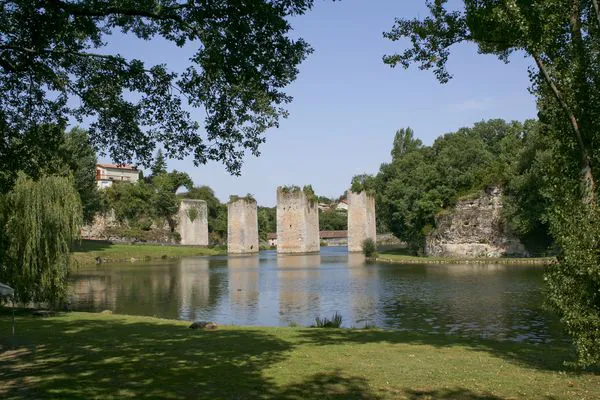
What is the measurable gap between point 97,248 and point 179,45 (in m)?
48.3

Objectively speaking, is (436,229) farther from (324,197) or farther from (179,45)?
(324,197)

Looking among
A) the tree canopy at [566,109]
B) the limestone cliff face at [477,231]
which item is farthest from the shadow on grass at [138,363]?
the limestone cliff face at [477,231]

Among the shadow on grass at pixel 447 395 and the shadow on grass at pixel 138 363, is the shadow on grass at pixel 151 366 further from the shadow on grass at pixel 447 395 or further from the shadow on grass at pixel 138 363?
the shadow on grass at pixel 447 395

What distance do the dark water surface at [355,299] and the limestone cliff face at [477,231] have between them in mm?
12104

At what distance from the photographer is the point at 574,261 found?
7.06 m

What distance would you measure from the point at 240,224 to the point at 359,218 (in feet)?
48.4

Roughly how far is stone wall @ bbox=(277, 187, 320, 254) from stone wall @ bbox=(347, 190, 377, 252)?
4.93 meters

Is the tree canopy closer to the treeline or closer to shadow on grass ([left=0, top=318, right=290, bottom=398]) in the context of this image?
shadow on grass ([left=0, top=318, right=290, bottom=398])

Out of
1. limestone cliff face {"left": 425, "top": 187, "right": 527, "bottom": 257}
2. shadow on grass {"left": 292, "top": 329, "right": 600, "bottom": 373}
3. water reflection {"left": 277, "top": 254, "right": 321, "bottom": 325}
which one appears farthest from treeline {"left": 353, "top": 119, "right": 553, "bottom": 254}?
shadow on grass {"left": 292, "top": 329, "right": 600, "bottom": 373}

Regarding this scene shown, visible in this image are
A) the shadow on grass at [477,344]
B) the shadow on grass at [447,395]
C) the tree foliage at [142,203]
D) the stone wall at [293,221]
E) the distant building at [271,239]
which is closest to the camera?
the shadow on grass at [447,395]

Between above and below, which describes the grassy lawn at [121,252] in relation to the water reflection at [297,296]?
above

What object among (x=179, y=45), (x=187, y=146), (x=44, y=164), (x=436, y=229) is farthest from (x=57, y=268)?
(x=436, y=229)

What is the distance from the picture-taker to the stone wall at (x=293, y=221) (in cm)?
6418

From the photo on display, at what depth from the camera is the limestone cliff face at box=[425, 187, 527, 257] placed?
141 ft
